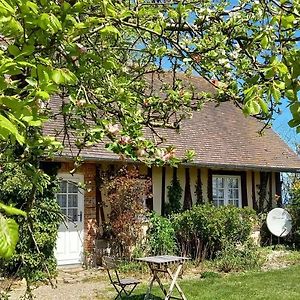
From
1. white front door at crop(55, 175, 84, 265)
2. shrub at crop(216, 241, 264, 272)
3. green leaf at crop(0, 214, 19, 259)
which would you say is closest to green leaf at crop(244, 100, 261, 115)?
green leaf at crop(0, 214, 19, 259)

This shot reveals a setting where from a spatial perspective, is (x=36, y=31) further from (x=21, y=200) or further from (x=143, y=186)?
(x=143, y=186)

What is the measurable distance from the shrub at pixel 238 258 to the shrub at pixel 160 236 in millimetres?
1396

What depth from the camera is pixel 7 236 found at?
1317 millimetres

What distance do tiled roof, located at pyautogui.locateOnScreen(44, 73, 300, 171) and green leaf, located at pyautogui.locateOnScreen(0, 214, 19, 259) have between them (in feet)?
47.1

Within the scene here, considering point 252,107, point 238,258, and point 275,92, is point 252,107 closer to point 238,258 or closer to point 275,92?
point 275,92

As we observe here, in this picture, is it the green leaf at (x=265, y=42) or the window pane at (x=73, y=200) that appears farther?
the window pane at (x=73, y=200)

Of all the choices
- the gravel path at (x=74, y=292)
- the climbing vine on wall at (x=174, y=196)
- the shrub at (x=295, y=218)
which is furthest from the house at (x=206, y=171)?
the gravel path at (x=74, y=292)

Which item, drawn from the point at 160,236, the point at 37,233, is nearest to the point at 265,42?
the point at 37,233

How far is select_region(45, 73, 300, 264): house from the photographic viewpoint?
14.1 m

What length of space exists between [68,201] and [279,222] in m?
7.25

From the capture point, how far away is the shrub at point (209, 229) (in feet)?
45.4

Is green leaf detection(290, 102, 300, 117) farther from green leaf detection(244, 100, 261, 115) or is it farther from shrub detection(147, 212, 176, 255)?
shrub detection(147, 212, 176, 255)

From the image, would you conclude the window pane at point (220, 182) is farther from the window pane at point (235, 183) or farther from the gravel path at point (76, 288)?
the gravel path at point (76, 288)

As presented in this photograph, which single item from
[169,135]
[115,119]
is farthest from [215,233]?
[115,119]
